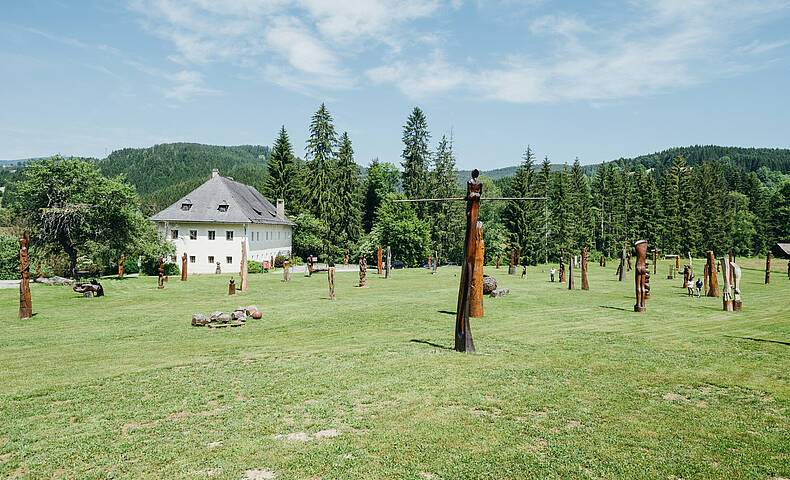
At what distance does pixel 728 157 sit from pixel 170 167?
197 metres

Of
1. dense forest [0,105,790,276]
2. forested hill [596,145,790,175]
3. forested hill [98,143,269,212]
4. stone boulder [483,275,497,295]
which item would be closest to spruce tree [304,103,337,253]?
dense forest [0,105,790,276]

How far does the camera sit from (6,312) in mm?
20875

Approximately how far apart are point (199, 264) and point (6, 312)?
2776 cm

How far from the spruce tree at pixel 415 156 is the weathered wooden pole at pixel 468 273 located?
52.2 meters

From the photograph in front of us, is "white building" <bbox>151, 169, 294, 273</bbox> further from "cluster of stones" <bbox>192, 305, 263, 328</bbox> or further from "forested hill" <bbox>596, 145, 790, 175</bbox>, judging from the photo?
"forested hill" <bbox>596, 145, 790, 175</bbox>

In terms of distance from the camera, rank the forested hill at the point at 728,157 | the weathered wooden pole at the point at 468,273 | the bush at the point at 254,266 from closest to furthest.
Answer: the weathered wooden pole at the point at 468,273 → the bush at the point at 254,266 → the forested hill at the point at 728,157

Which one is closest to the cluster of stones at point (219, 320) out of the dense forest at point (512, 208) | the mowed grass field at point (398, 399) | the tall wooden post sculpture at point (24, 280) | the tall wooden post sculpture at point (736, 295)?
the mowed grass field at point (398, 399)

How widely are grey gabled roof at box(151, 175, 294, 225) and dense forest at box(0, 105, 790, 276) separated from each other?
765cm

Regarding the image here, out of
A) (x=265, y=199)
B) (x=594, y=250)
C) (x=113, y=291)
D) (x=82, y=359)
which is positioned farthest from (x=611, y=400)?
(x=594, y=250)

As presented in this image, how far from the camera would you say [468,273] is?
12.0 metres

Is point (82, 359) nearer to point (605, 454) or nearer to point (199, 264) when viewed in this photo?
point (605, 454)

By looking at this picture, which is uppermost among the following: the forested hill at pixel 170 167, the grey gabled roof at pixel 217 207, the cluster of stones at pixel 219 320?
the forested hill at pixel 170 167

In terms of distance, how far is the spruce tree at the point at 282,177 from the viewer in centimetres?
6675

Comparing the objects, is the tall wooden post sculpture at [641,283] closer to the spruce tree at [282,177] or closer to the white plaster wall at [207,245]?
the white plaster wall at [207,245]
